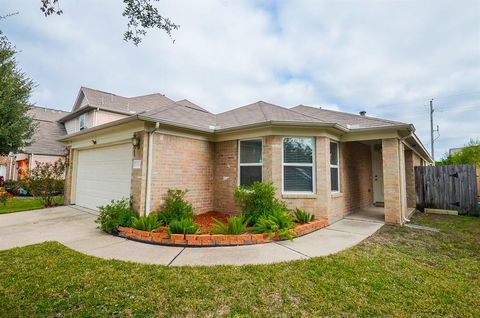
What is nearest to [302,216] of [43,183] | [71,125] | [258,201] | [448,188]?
[258,201]

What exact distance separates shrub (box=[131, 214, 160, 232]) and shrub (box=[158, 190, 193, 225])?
0.42 meters

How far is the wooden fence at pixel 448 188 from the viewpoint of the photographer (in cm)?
938

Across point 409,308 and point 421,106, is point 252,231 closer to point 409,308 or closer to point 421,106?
point 409,308

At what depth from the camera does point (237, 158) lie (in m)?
7.95

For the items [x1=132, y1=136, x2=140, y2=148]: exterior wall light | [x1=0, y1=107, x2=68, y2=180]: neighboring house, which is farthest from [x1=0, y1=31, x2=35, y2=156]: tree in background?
[x1=132, y1=136, x2=140, y2=148]: exterior wall light

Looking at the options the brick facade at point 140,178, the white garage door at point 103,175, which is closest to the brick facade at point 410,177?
the brick facade at point 140,178

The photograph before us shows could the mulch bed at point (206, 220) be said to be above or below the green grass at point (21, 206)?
above

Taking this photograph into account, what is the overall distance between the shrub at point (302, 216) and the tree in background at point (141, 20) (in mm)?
5613

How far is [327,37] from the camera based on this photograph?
841 centimetres

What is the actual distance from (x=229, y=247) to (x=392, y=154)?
6129mm

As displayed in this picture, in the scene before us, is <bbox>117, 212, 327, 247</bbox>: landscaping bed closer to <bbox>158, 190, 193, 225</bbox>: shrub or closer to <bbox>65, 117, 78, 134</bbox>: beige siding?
<bbox>158, 190, 193, 225</bbox>: shrub

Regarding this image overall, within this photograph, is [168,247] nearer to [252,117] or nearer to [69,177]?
[252,117]

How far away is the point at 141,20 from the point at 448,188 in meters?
12.9

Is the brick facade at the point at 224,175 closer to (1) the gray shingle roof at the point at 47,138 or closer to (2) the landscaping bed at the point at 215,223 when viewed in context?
(2) the landscaping bed at the point at 215,223
